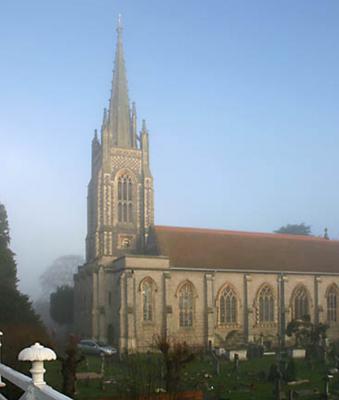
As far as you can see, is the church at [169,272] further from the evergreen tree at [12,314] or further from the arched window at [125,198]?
the evergreen tree at [12,314]

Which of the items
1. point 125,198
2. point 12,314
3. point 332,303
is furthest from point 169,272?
point 332,303

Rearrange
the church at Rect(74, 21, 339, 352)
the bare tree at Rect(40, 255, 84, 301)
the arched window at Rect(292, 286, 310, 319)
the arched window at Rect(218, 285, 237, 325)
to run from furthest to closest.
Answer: the bare tree at Rect(40, 255, 84, 301) < the arched window at Rect(292, 286, 310, 319) < the arched window at Rect(218, 285, 237, 325) < the church at Rect(74, 21, 339, 352)

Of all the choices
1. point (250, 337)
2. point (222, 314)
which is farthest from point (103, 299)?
point (250, 337)

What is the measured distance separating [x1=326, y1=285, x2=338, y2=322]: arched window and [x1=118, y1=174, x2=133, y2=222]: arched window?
61.4 feet

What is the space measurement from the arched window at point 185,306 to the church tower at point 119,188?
6.68 metres

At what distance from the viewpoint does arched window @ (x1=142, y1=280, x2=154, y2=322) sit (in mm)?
36969

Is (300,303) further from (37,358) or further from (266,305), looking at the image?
(37,358)

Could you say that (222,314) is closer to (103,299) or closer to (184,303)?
(184,303)

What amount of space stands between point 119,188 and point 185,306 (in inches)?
504

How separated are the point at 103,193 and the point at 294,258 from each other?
17867 millimetres

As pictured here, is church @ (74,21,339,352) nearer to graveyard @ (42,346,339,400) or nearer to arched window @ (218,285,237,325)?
arched window @ (218,285,237,325)

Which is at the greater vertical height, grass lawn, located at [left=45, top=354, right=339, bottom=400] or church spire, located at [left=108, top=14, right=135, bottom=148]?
church spire, located at [left=108, top=14, right=135, bottom=148]

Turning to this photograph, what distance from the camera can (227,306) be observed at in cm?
4003

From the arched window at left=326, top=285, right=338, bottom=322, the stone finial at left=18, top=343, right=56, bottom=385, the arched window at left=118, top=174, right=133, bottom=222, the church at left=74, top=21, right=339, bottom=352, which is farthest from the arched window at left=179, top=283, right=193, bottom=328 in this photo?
the stone finial at left=18, top=343, right=56, bottom=385
